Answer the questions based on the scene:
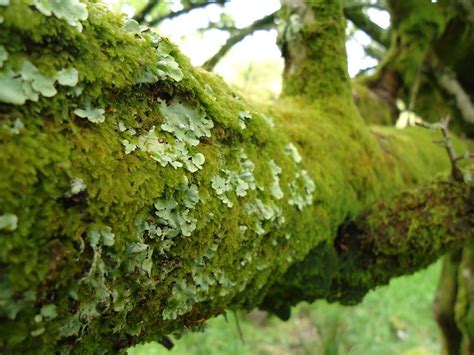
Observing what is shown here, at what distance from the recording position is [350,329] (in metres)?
7.38

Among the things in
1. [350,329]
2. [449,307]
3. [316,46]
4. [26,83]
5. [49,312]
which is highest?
[316,46]

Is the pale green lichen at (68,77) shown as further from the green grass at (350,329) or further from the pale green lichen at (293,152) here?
the green grass at (350,329)

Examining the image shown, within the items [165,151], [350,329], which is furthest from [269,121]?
[350,329]

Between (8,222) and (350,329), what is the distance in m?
7.35

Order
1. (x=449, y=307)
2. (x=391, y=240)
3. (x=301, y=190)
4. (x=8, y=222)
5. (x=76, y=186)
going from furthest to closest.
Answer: (x=449, y=307) → (x=391, y=240) → (x=301, y=190) → (x=76, y=186) → (x=8, y=222)

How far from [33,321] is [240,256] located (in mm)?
632

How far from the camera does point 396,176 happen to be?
8.16 ft

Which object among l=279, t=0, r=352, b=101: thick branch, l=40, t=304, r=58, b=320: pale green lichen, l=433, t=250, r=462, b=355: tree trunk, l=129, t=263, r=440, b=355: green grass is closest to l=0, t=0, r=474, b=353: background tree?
l=40, t=304, r=58, b=320: pale green lichen

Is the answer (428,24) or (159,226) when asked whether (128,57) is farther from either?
(428,24)

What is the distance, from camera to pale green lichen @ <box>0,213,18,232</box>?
76cm

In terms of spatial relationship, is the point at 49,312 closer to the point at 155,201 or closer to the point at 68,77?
the point at 155,201

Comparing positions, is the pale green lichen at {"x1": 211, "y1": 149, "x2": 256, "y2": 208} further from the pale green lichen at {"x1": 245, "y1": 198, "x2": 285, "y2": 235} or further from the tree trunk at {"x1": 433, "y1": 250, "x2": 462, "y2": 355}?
the tree trunk at {"x1": 433, "y1": 250, "x2": 462, "y2": 355}

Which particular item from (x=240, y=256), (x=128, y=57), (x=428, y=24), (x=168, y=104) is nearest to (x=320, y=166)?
(x=240, y=256)

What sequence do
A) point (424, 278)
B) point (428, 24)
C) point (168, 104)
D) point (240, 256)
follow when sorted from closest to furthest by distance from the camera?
1. point (168, 104)
2. point (240, 256)
3. point (428, 24)
4. point (424, 278)
